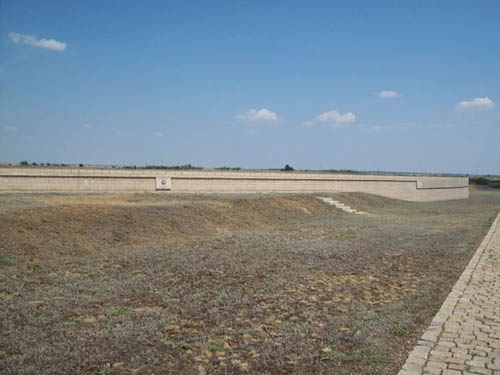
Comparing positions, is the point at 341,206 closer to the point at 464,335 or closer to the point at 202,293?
the point at 202,293

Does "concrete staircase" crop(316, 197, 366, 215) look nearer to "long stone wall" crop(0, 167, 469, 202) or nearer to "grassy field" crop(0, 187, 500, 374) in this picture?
"long stone wall" crop(0, 167, 469, 202)

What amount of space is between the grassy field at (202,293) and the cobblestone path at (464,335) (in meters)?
0.23

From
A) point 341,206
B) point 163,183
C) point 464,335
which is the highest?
point 163,183

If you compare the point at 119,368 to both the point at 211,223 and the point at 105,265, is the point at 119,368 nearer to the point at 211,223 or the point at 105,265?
the point at 105,265

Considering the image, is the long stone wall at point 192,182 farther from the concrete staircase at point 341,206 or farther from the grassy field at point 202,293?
the grassy field at point 202,293

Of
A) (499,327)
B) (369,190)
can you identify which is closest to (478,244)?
(499,327)

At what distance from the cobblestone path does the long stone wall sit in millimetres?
18387

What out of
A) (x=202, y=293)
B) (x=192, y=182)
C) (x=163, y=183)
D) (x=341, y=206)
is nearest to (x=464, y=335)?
(x=202, y=293)

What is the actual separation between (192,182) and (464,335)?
20812 millimetres

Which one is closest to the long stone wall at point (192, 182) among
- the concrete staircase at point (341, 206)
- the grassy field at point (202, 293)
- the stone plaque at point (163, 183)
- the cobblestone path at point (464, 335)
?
the stone plaque at point (163, 183)

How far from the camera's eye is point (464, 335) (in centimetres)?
562

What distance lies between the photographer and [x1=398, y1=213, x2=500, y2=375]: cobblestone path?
466 cm

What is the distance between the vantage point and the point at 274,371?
15.0 feet

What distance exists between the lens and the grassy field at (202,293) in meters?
4.88
